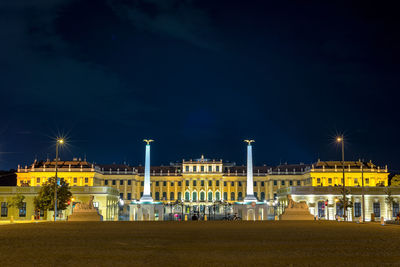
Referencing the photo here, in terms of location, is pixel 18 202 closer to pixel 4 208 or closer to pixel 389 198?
pixel 4 208

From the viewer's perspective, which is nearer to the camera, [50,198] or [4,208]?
[50,198]

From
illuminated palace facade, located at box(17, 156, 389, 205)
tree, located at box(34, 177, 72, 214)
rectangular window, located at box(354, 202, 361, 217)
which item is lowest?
rectangular window, located at box(354, 202, 361, 217)

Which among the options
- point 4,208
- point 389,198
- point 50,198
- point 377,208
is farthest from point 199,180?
point 50,198

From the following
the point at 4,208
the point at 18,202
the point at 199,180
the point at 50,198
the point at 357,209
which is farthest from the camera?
the point at 199,180

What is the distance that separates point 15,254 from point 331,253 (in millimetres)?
10716

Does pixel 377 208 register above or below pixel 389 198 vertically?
below

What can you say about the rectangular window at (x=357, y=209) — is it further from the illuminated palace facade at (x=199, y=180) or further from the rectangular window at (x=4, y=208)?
the rectangular window at (x=4, y=208)

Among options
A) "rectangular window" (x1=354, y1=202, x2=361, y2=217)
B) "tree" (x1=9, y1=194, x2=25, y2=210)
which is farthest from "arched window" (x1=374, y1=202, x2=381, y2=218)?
"tree" (x1=9, y1=194, x2=25, y2=210)

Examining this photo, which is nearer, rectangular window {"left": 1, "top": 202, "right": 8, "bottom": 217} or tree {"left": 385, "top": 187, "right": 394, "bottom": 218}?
rectangular window {"left": 1, "top": 202, "right": 8, "bottom": 217}

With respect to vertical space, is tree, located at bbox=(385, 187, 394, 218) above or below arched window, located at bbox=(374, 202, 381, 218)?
above

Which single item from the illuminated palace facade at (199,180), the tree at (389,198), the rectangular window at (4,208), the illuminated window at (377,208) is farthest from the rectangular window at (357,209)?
the rectangular window at (4,208)

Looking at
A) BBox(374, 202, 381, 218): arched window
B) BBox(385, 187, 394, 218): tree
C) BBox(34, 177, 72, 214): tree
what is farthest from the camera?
BBox(374, 202, 381, 218): arched window

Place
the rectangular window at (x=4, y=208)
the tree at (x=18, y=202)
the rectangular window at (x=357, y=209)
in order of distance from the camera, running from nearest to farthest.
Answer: the tree at (x=18, y=202), the rectangular window at (x=4, y=208), the rectangular window at (x=357, y=209)

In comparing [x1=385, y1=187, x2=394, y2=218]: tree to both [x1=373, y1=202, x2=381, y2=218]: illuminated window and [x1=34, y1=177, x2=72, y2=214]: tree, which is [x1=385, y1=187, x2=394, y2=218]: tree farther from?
[x1=34, y1=177, x2=72, y2=214]: tree
